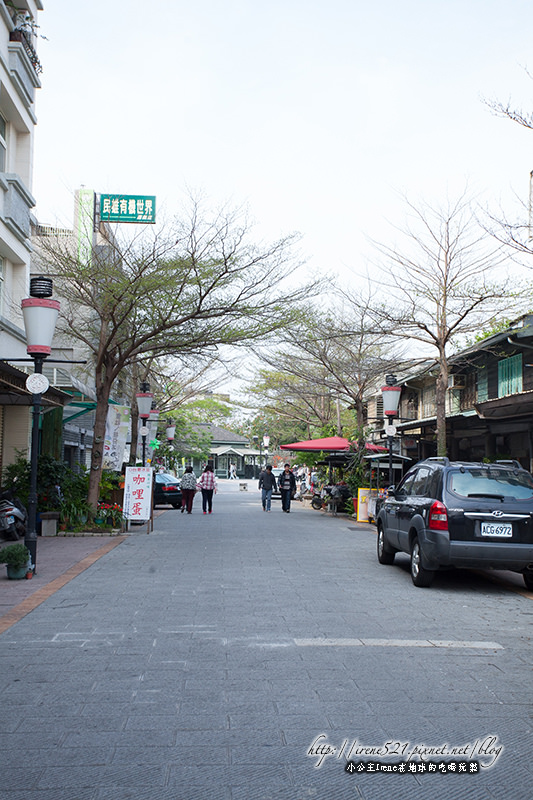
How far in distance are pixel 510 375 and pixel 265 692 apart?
62.3 feet

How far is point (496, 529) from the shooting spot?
904 cm

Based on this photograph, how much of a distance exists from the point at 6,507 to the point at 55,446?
6.31 meters

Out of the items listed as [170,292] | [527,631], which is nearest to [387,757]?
[527,631]

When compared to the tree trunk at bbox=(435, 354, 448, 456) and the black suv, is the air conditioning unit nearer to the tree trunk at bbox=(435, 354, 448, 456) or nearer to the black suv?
the tree trunk at bbox=(435, 354, 448, 456)

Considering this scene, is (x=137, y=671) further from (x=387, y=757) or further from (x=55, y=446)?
(x=55, y=446)

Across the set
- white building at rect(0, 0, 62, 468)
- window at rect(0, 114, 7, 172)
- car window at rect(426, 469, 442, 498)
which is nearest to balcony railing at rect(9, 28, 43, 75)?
white building at rect(0, 0, 62, 468)

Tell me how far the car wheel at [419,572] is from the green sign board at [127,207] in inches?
602

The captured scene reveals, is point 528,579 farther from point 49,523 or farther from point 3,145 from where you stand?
point 3,145

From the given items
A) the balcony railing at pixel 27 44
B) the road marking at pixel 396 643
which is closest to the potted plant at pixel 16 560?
the road marking at pixel 396 643

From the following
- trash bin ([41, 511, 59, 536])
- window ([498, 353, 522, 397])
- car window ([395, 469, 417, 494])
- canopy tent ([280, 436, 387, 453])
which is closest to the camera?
car window ([395, 469, 417, 494])

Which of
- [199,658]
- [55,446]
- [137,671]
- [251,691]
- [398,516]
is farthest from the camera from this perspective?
[55,446]

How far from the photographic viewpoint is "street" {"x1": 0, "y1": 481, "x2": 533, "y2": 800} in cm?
371

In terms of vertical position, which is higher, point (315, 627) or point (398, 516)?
point (398, 516)

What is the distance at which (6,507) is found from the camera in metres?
14.1
